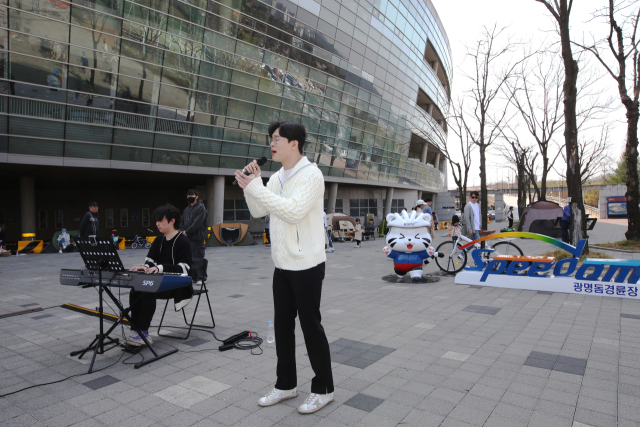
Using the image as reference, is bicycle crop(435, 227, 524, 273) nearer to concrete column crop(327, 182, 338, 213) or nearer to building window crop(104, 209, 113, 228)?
concrete column crop(327, 182, 338, 213)

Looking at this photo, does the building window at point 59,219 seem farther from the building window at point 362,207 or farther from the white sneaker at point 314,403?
the white sneaker at point 314,403

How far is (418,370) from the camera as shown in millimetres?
Answer: 3822

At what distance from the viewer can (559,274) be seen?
7.53m

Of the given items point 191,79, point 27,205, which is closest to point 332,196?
point 191,79

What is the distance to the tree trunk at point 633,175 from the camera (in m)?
13.3

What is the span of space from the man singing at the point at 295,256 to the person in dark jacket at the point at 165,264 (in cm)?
193

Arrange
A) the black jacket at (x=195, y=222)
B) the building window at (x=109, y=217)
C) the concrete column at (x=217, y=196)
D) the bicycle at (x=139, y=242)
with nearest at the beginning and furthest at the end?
the black jacket at (x=195, y=222) < the bicycle at (x=139, y=242) < the concrete column at (x=217, y=196) < the building window at (x=109, y=217)

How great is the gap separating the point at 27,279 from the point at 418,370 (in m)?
9.97

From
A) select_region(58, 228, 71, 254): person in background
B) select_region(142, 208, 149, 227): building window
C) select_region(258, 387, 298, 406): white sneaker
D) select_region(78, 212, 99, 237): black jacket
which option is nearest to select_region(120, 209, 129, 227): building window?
select_region(142, 208, 149, 227): building window

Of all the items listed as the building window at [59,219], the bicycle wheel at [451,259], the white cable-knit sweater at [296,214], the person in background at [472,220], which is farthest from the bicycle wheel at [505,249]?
the building window at [59,219]

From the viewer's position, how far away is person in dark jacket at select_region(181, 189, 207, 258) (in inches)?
294

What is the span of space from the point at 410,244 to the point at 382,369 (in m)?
4.97

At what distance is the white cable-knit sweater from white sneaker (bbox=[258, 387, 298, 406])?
1.01 m

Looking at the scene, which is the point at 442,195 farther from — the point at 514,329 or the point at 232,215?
the point at 514,329
